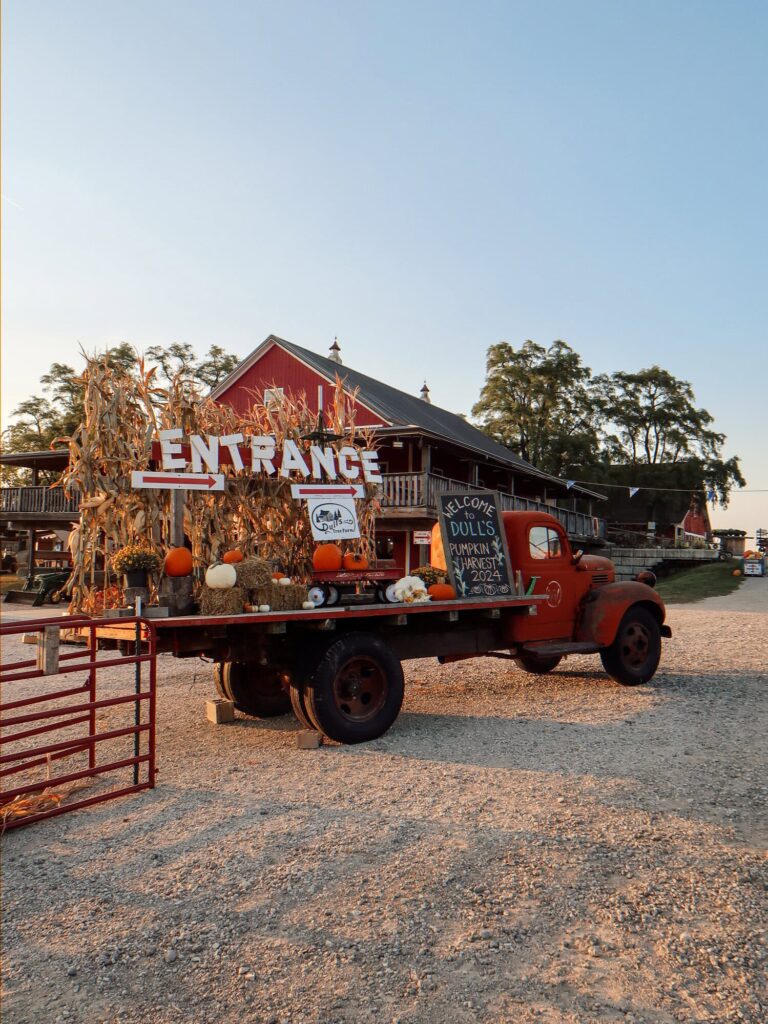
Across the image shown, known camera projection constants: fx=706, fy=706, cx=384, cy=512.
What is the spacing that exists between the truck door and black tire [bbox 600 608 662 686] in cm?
60

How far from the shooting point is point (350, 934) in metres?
3.26

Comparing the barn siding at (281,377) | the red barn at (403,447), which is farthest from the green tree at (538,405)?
the barn siding at (281,377)

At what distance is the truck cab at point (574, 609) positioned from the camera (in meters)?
8.34

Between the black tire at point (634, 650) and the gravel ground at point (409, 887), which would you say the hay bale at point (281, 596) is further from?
the black tire at point (634, 650)

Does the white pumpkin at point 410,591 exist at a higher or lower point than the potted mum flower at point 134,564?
lower

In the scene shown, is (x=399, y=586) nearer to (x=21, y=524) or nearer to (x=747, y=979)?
(x=747, y=979)

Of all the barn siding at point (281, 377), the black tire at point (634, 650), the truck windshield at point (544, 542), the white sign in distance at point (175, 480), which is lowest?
the black tire at point (634, 650)

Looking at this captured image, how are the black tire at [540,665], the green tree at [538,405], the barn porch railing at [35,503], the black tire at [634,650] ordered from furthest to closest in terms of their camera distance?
the green tree at [538,405]
the barn porch railing at [35,503]
the black tire at [540,665]
the black tire at [634,650]

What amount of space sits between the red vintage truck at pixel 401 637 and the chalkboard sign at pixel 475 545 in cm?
29

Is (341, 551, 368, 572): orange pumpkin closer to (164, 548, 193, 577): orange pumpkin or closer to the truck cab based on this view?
(164, 548, 193, 577): orange pumpkin

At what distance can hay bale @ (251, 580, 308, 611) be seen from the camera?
6102 millimetres

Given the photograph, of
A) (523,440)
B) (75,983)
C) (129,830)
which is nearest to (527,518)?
(129,830)

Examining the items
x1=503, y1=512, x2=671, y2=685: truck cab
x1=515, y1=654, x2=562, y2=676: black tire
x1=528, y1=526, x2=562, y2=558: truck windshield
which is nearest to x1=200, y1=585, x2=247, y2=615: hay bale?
x1=503, y1=512, x2=671, y2=685: truck cab

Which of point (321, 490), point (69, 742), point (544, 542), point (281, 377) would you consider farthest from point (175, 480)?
point (281, 377)
